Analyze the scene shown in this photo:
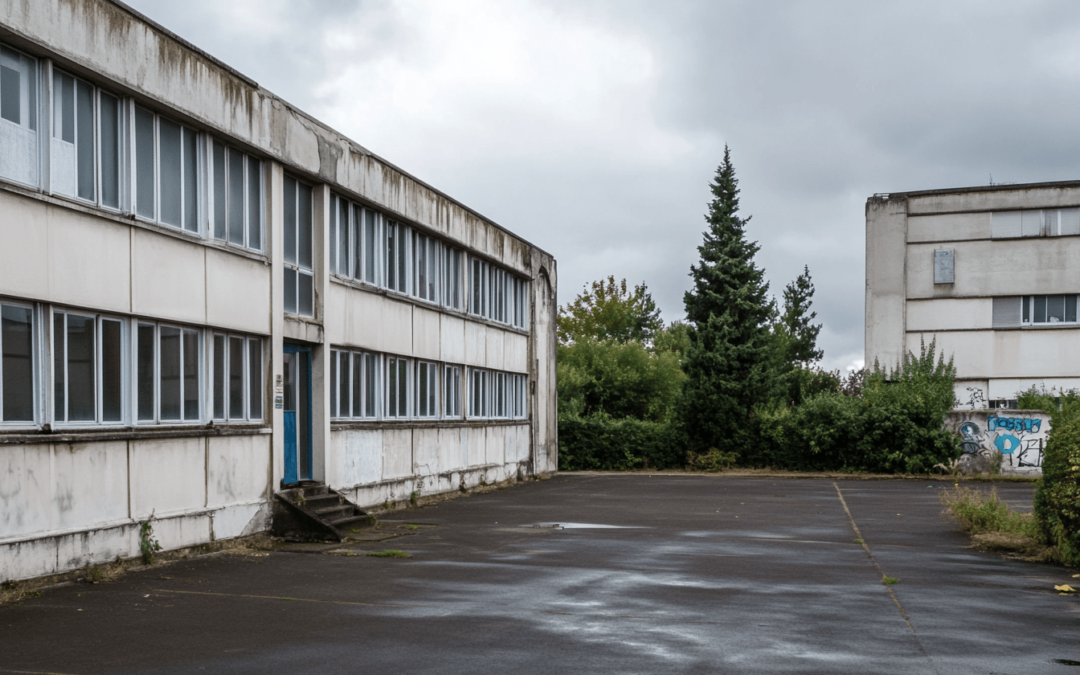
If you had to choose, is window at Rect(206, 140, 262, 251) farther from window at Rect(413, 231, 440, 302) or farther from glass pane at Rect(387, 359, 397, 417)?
window at Rect(413, 231, 440, 302)

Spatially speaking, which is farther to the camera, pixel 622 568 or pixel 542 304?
pixel 542 304

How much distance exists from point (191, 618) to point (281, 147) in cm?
947

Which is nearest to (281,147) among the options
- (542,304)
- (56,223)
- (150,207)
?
(150,207)

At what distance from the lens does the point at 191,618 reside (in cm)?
936

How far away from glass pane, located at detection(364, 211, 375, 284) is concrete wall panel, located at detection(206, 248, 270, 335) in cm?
427

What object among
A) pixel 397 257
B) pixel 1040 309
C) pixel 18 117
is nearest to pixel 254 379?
pixel 18 117

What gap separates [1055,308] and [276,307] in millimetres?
33938

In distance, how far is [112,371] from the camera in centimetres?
1271

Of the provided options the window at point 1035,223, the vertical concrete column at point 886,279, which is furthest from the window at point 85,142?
the window at point 1035,223

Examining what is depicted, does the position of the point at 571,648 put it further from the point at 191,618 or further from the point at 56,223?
the point at 56,223

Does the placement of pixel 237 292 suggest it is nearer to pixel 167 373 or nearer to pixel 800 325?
pixel 167 373

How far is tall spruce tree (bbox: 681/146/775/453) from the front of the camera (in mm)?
36000

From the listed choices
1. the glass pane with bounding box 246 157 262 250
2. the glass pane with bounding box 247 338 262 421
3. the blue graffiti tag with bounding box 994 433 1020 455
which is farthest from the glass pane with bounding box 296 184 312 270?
the blue graffiti tag with bounding box 994 433 1020 455

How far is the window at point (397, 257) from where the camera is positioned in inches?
857
